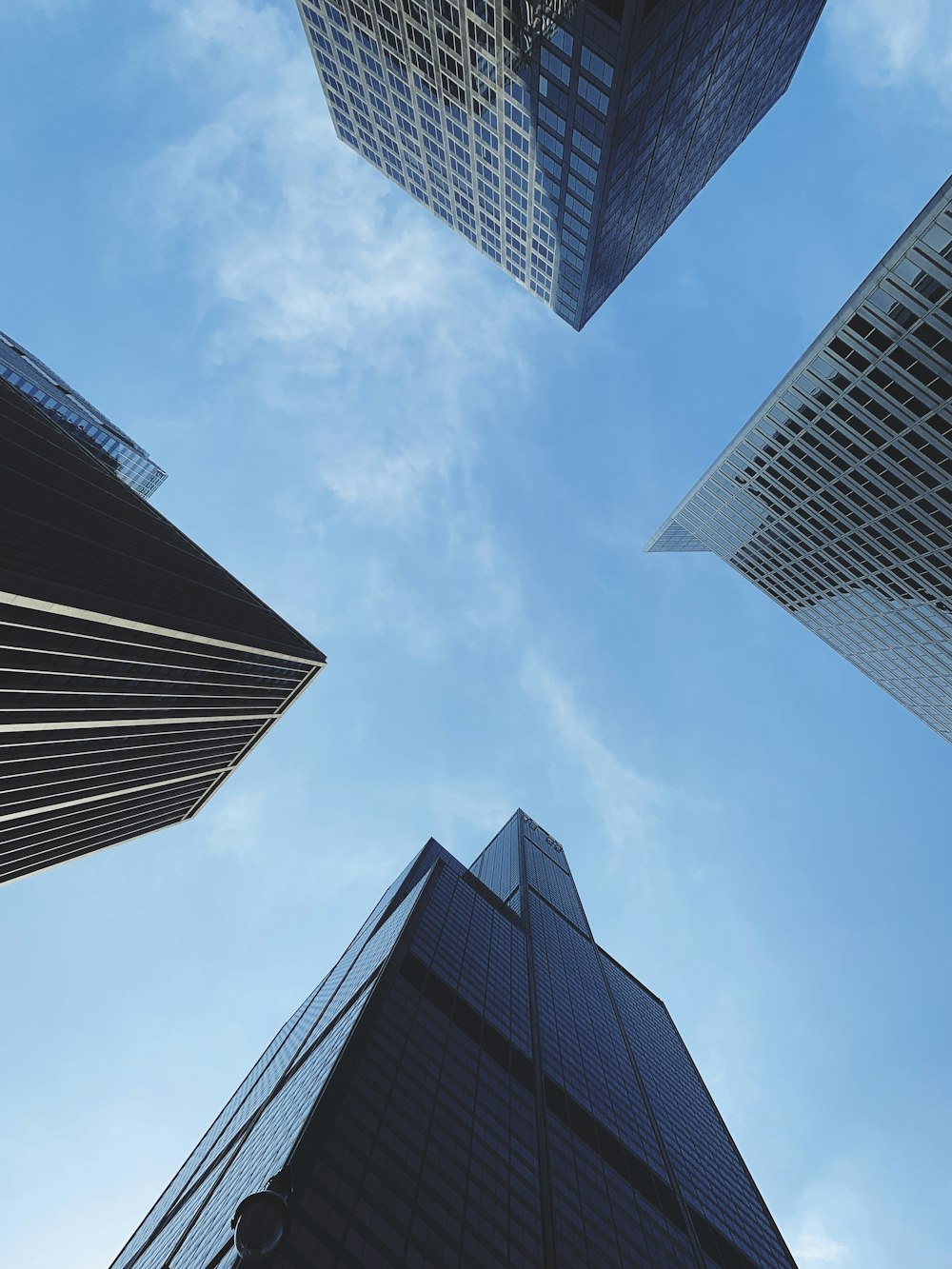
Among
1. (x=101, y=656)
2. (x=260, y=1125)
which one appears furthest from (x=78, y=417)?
(x=260, y=1125)

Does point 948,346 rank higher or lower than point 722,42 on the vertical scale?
lower

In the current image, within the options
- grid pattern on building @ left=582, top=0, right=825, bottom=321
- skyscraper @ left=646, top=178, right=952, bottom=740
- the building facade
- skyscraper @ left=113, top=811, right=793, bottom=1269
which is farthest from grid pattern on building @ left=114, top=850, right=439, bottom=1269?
the building facade

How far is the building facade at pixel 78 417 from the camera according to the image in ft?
445

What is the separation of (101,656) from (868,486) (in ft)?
235

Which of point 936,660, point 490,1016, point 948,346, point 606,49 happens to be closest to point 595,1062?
point 490,1016

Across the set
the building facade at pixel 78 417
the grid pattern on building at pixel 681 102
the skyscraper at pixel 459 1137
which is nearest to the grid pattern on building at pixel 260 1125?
the skyscraper at pixel 459 1137

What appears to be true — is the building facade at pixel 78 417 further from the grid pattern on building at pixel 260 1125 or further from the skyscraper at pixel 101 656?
the grid pattern on building at pixel 260 1125

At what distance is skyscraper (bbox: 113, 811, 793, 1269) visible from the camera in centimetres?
4047

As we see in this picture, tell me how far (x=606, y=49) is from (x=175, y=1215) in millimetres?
125889

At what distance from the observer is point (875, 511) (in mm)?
66625

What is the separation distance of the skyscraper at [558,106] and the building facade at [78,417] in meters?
86.8

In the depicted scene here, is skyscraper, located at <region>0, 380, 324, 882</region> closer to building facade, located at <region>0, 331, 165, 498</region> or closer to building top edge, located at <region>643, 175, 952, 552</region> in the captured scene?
building top edge, located at <region>643, 175, 952, 552</region>

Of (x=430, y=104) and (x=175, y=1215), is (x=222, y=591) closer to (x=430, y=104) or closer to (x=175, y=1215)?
(x=430, y=104)

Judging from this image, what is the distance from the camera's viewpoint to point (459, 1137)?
51875 mm
